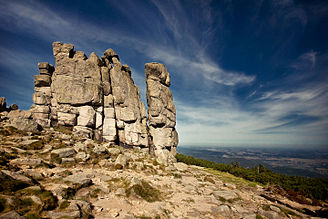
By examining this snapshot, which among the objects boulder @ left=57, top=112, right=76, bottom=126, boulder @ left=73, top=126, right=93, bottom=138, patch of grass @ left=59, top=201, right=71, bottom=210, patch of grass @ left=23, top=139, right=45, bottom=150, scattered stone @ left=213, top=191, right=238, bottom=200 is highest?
boulder @ left=57, top=112, right=76, bottom=126

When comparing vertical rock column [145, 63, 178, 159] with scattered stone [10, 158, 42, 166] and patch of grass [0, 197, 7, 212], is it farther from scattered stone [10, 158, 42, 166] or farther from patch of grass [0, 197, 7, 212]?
patch of grass [0, 197, 7, 212]

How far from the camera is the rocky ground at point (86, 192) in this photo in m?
9.46

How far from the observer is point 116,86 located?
49.3 meters

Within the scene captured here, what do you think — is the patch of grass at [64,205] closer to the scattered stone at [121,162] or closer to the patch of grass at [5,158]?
the patch of grass at [5,158]

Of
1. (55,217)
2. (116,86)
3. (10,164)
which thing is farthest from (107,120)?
(55,217)

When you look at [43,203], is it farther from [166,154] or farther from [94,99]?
[166,154]

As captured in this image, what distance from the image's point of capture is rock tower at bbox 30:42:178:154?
1564 inches

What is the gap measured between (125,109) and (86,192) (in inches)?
1448

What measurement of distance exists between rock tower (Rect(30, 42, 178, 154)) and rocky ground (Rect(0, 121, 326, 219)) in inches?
587

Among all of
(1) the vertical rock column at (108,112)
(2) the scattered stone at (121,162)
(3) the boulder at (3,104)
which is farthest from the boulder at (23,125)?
(2) the scattered stone at (121,162)

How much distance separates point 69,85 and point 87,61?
10778 millimetres

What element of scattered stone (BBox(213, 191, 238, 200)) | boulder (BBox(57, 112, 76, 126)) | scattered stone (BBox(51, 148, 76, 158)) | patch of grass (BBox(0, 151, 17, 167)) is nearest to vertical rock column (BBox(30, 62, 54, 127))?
boulder (BBox(57, 112, 76, 126))

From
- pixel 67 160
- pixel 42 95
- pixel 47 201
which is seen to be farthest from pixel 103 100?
pixel 47 201

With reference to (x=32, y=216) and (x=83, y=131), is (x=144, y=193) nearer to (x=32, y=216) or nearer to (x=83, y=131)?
(x=32, y=216)
